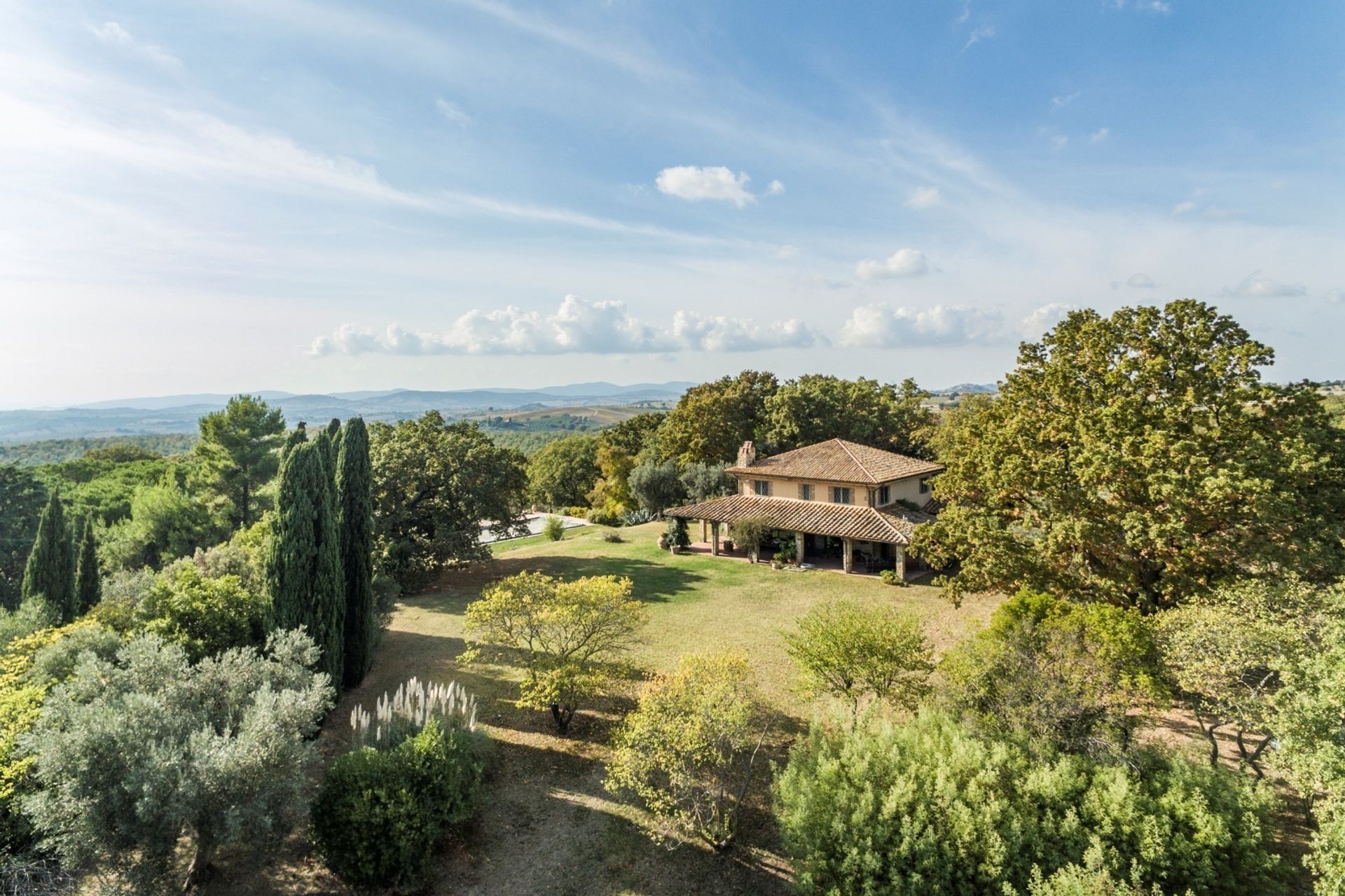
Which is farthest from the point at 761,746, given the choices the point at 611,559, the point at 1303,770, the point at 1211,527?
the point at 611,559

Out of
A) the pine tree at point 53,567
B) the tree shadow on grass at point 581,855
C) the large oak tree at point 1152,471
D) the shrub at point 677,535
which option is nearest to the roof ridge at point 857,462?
the shrub at point 677,535

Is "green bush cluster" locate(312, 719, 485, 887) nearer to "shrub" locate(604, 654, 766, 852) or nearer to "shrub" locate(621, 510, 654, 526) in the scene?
"shrub" locate(604, 654, 766, 852)

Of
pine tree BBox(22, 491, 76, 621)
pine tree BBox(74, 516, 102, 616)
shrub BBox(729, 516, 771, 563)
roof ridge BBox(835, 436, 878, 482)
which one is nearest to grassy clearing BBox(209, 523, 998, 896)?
shrub BBox(729, 516, 771, 563)

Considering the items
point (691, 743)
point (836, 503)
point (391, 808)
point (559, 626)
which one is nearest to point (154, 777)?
point (391, 808)

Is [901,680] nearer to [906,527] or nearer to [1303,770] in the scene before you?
[1303,770]

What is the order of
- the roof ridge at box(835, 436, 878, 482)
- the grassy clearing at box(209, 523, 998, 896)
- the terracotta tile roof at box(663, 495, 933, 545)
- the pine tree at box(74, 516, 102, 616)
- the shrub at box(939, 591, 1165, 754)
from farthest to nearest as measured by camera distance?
the roof ridge at box(835, 436, 878, 482) < the terracotta tile roof at box(663, 495, 933, 545) < the pine tree at box(74, 516, 102, 616) < the grassy clearing at box(209, 523, 998, 896) < the shrub at box(939, 591, 1165, 754)
